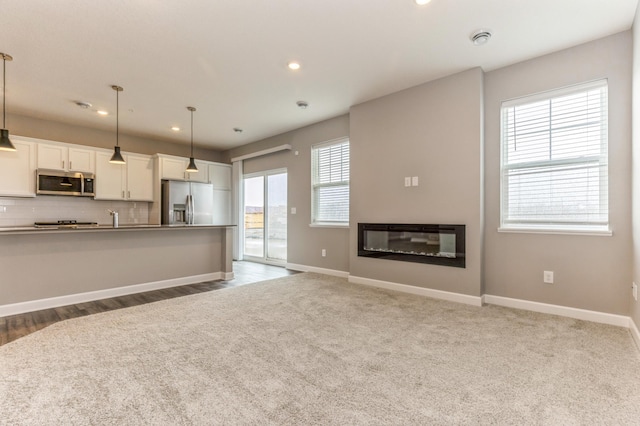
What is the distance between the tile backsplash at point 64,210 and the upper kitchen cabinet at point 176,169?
0.86m

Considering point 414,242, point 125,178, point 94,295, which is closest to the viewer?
point 94,295

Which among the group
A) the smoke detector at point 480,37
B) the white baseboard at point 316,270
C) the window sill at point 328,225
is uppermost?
the smoke detector at point 480,37

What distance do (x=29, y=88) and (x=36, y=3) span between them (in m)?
2.22

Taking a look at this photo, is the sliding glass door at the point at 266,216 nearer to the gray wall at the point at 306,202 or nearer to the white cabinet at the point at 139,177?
the gray wall at the point at 306,202

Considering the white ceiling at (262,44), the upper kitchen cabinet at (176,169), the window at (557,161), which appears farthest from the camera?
the upper kitchen cabinet at (176,169)

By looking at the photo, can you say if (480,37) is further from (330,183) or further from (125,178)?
(125,178)

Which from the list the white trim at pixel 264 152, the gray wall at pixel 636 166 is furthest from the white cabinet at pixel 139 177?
the gray wall at pixel 636 166

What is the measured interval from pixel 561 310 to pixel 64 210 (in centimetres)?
751

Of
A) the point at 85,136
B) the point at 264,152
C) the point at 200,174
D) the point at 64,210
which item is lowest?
the point at 64,210

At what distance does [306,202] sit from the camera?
5.82m

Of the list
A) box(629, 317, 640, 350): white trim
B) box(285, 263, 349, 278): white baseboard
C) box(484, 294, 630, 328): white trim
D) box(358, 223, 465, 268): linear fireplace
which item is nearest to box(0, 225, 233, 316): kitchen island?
box(285, 263, 349, 278): white baseboard

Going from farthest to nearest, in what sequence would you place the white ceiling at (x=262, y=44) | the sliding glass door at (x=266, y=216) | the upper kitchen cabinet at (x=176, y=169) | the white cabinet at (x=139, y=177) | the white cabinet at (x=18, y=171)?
the sliding glass door at (x=266, y=216), the upper kitchen cabinet at (x=176, y=169), the white cabinet at (x=139, y=177), the white cabinet at (x=18, y=171), the white ceiling at (x=262, y=44)

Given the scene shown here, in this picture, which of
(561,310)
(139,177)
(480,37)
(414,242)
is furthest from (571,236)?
(139,177)

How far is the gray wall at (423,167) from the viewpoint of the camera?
3578 mm
